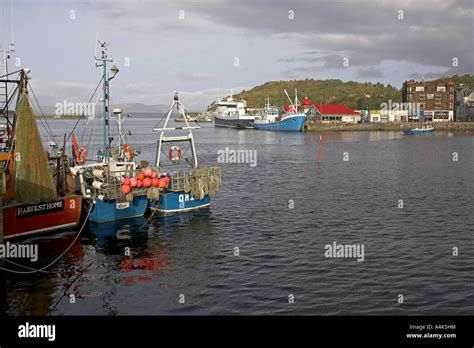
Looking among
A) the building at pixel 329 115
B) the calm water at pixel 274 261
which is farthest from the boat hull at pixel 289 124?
the calm water at pixel 274 261

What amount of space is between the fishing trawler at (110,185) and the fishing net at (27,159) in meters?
3.62

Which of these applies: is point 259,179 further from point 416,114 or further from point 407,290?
point 416,114

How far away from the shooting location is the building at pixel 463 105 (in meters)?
160

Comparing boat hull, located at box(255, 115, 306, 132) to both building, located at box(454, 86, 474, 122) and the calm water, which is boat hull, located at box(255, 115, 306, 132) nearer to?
building, located at box(454, 86, 474, 122)

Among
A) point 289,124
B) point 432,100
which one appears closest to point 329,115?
point 289,124

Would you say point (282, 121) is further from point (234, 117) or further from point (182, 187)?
point (182, 187)

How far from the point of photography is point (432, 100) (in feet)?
547

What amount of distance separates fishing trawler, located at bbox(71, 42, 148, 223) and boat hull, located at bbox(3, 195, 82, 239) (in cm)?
143

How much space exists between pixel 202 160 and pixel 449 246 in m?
49.2

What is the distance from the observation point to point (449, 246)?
25688mm

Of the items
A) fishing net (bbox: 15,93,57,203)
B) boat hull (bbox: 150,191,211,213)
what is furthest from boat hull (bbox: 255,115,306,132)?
fishing net (bbox: 15,93,57,203)

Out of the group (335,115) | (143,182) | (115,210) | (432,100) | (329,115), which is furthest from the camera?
(335,115)

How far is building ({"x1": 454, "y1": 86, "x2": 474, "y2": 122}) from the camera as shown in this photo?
160125 mm

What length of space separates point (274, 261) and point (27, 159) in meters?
14.8
